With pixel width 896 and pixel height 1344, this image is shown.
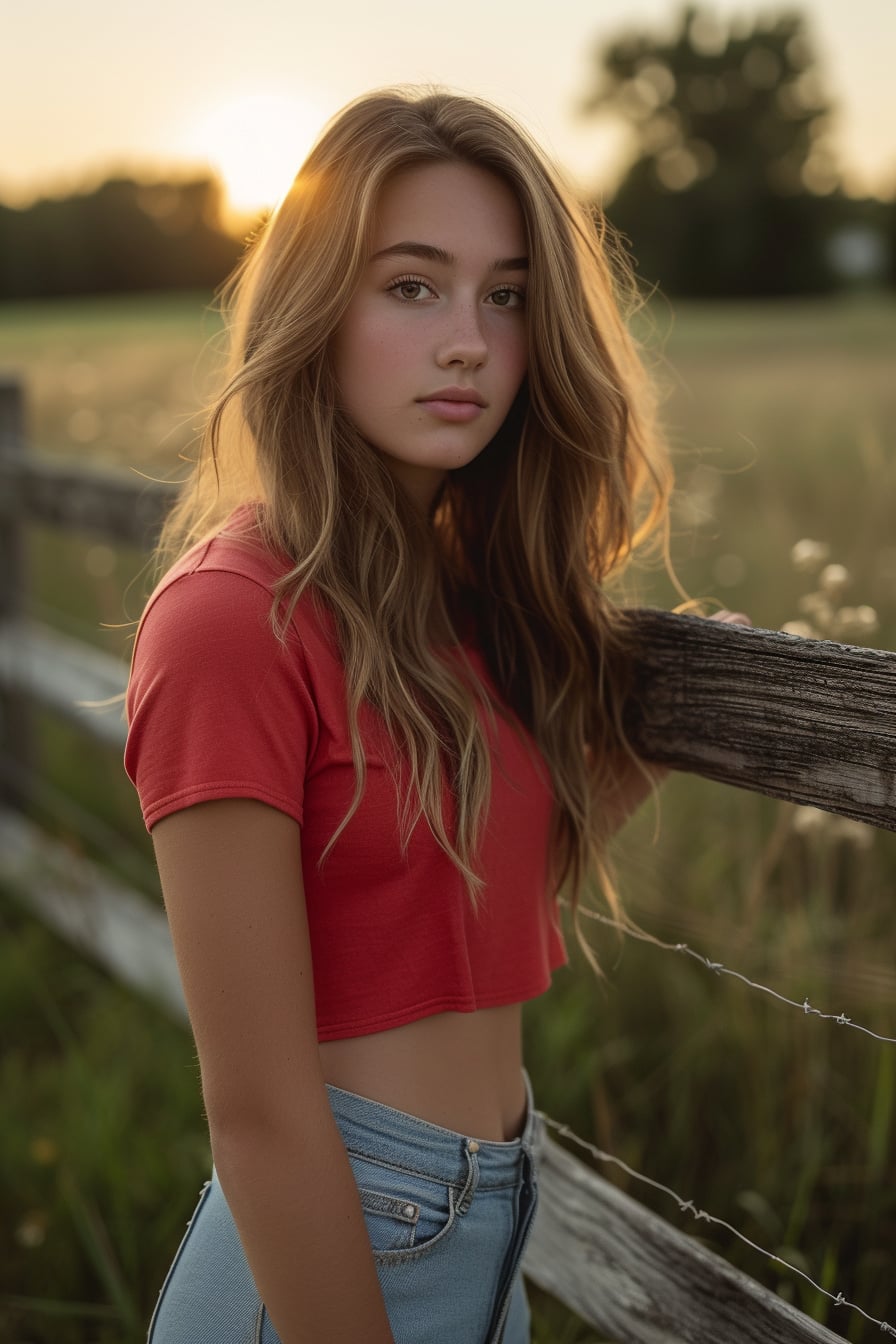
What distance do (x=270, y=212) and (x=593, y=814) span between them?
2.84 feet

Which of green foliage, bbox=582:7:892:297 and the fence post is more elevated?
green foliage, bbox=582:7:892:297

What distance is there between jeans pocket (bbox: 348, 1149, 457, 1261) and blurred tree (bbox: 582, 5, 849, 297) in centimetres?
5505

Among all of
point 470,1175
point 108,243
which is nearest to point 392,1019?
point 470,1175

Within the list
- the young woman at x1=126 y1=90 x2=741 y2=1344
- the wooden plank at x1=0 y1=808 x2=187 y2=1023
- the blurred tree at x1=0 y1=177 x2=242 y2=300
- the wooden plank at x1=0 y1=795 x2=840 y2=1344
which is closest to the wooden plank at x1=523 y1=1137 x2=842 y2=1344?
the wooden plank at x1=0 y1=795 x2=840 y2=1344

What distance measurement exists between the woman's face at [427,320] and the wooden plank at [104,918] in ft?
5.88

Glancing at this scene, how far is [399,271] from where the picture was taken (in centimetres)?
131

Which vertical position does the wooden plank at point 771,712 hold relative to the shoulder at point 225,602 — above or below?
below

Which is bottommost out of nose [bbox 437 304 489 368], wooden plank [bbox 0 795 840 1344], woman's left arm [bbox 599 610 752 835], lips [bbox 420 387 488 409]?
wooden plank [bbox 0 795 840 1344]

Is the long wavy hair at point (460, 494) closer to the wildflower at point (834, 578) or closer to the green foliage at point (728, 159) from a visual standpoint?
the wildflower at point (834, 578)

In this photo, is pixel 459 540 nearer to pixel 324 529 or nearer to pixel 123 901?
pixel 324 529

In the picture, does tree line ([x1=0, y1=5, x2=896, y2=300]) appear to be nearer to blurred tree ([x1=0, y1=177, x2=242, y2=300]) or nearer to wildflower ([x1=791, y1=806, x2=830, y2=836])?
blurred tree ([x1=0, y1=177, x2=242, y2=300])

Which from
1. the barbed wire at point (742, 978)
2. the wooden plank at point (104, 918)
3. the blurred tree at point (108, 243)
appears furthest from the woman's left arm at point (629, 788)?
the blurred tree at point (108, 243)

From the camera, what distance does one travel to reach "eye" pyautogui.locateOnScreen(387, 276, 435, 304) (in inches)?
52.0

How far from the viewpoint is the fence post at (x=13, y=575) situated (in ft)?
12.2
